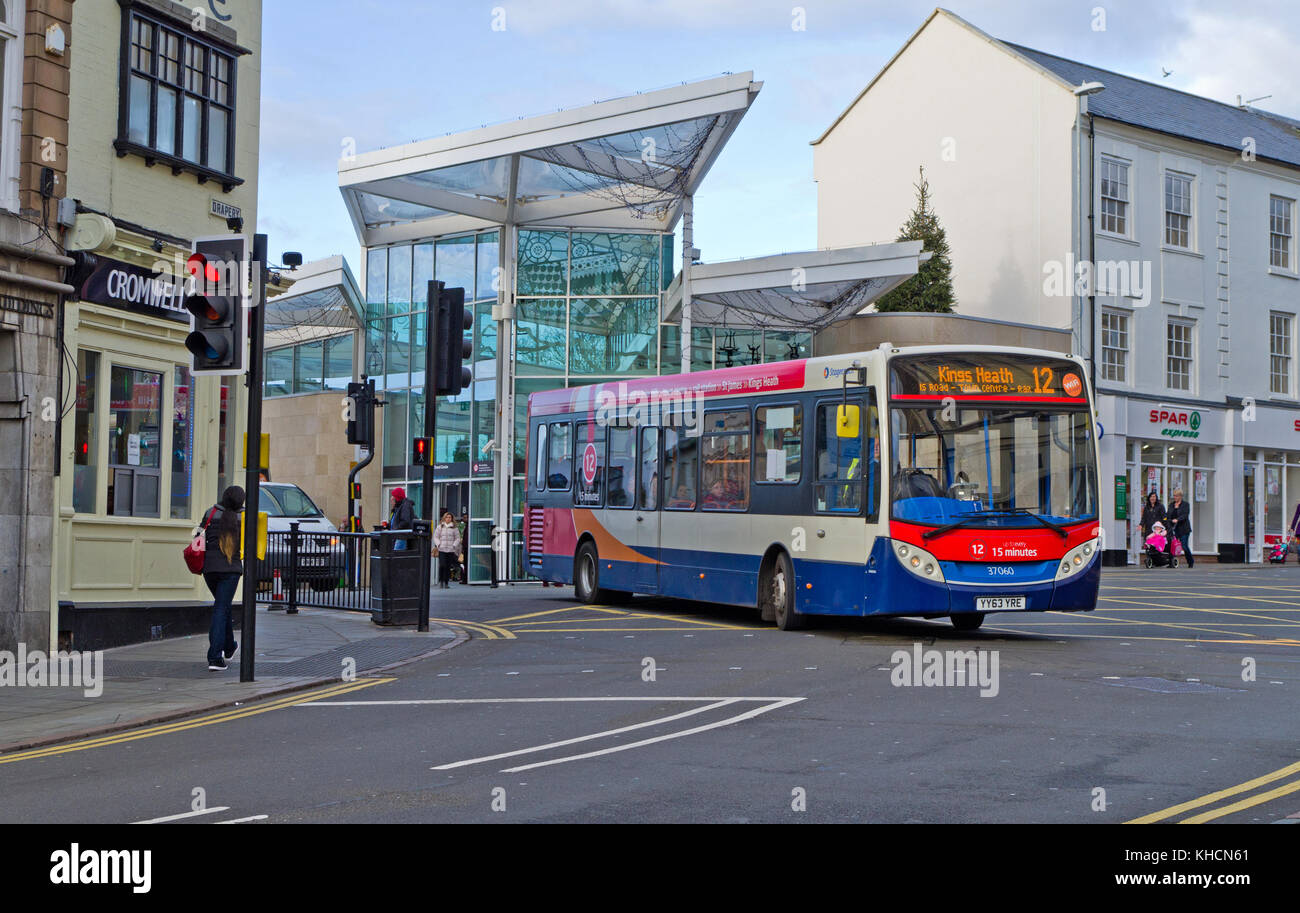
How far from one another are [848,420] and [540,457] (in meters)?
8.95

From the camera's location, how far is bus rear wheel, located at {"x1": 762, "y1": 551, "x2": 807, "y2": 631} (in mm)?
17562

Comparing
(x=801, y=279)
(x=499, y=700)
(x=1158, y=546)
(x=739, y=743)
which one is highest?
(x=801, y=279)

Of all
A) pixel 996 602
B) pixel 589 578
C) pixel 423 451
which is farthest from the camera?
pixel 589 578

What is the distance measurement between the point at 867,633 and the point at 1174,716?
7021 mm

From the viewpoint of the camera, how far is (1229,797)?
296 inches

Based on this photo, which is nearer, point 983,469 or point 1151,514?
point 983,469

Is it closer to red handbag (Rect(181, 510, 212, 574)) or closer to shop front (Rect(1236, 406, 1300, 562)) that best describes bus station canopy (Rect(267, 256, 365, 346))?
red handbag (Rect(181, 510, 212, 574))

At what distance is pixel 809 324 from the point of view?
3847cm

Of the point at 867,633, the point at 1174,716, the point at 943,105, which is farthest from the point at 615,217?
the point at 1174,716

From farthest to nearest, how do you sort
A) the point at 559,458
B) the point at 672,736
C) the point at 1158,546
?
the point at 1158,546
the point at 559,458
the point at 672,736

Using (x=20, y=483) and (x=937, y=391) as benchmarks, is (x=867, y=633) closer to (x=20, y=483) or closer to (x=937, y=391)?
(x=937, y=391)

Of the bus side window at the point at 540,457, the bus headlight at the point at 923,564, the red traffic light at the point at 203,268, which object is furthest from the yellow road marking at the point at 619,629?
the red traffic light at the point at 203,268

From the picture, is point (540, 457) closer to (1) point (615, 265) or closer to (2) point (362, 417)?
(2) point (362, 417)

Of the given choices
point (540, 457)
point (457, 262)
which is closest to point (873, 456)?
point (540, 457)
